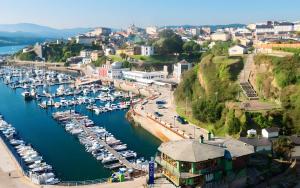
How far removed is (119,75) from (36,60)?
38.8m

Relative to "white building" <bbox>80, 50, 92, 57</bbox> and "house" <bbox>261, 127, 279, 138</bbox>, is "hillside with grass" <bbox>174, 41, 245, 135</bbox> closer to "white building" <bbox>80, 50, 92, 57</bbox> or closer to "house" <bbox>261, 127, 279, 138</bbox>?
"house" <bbox>261, 127, 279, 138</bbox>

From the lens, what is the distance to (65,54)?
93688 millimetres

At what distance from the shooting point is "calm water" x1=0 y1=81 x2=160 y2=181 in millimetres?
26641

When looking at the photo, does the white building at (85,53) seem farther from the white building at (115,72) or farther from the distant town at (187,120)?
the white building at (115,72)

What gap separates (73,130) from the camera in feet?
115

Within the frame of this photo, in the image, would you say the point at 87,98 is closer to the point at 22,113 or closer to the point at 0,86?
the point at 22,113

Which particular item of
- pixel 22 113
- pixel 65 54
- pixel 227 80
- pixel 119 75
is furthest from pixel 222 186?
pixel 65 54

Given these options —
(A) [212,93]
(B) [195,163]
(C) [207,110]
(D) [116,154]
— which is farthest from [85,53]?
(B) [195,163]

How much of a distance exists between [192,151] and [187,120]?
17291 mm

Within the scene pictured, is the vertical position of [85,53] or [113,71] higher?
[85,53]

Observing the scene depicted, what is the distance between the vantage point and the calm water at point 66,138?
2664 cm

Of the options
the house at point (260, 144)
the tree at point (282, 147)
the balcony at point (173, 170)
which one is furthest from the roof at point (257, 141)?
the balcony at point (173, 170)

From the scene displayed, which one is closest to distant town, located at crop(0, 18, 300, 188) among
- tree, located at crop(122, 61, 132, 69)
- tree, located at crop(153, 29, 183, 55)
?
tree, located at crop(122, 61, 132, 69)

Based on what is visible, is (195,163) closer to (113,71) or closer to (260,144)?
(260,144)
